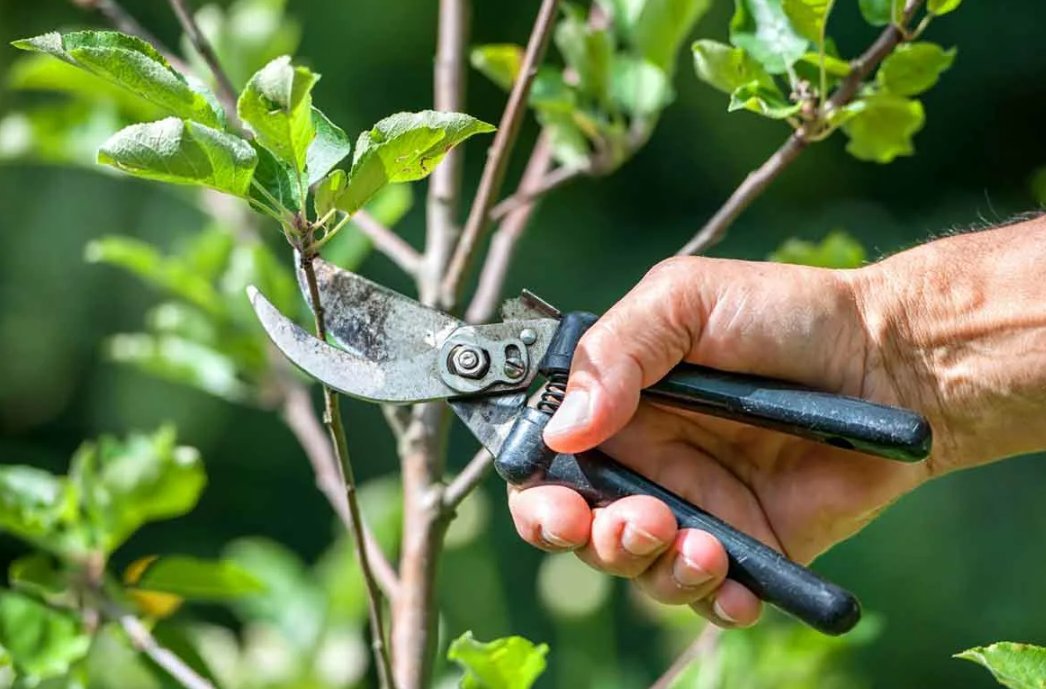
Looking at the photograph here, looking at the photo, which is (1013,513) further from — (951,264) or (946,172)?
(951,264)

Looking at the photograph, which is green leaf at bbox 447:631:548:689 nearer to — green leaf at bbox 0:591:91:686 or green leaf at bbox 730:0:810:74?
green leaf at bbox 0:591:91:686

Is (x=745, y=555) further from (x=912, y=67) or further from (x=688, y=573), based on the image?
(x=912, y=67)

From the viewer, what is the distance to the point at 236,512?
2.93m

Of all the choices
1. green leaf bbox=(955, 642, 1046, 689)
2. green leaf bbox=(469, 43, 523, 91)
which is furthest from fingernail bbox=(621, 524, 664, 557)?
green leaf bbox=(469, 43, 523, 91)

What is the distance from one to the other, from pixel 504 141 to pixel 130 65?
377mm

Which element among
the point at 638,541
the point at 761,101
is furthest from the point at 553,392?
the point at 761,101

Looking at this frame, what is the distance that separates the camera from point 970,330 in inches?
46.5

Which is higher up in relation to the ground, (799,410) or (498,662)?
(799,410)

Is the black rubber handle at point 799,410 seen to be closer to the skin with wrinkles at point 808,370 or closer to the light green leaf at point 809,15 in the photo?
the skin with wrinkles at point 808,370

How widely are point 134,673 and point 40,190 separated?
1.71 meters

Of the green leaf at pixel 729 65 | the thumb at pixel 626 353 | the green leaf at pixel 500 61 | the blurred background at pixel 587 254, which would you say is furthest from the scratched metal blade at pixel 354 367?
the blurred background at pixel 587 254

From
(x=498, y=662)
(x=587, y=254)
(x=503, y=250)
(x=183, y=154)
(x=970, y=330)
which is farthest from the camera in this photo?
(x=587, y=254)

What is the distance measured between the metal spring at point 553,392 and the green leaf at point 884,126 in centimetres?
34

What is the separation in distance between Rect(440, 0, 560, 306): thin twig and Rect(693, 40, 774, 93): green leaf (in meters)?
0.12
